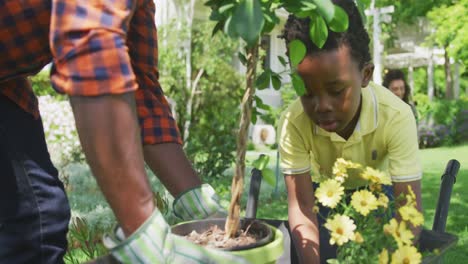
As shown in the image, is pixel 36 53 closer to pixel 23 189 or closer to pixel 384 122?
pixel 23 189

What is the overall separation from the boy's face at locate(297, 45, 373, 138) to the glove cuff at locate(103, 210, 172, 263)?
0.81 metres

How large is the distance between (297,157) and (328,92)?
1.27ft

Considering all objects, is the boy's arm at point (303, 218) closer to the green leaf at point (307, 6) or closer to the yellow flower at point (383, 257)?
the yellow flower at point (383, 257)

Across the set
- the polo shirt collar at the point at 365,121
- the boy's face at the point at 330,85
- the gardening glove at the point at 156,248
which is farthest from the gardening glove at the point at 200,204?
the polo shirt collar at the point at 365,121

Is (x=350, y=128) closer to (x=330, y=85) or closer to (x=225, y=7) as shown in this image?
(x=330, y=85)

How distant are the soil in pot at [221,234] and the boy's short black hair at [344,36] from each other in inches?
24.6

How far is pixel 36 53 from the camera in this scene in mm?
1153

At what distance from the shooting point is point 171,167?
1.41 metres

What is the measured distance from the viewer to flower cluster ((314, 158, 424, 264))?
50.4 inches

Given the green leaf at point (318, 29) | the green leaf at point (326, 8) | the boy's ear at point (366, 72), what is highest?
the green leaf at point (326, 8)

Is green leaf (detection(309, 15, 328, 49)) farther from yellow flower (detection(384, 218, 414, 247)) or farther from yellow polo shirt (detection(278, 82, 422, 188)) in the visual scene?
yellow polo shirt (detection(278, 82, 422, 188))

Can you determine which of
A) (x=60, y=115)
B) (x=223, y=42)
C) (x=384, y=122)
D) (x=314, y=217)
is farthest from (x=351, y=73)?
(x=223, y=42)

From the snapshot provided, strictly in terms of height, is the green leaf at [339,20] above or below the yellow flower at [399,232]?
above

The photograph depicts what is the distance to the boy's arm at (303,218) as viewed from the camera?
68.1 inches
